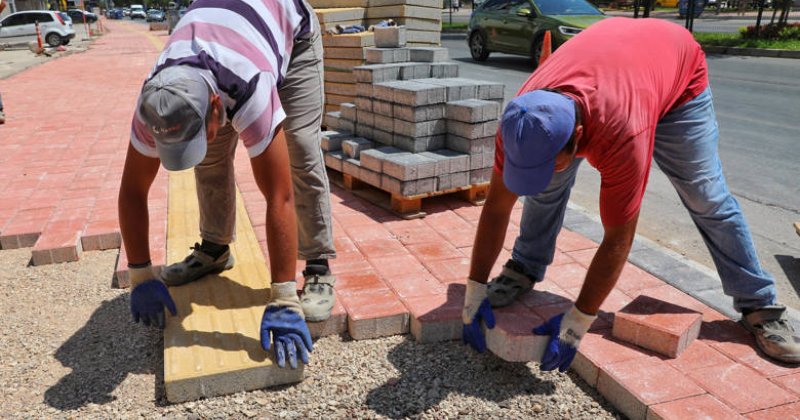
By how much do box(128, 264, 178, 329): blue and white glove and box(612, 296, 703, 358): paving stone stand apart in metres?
2.05

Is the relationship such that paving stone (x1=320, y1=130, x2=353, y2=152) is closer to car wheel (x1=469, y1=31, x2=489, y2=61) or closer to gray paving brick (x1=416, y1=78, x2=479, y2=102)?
gray paving brick (x1=416, y1=78, x2=479, y2=102)

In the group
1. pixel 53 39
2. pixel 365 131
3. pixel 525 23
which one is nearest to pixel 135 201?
pixel 365 131

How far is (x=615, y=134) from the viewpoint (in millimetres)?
2021

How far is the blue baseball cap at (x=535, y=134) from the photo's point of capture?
1.88 meters

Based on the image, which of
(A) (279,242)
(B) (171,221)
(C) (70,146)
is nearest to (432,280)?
(A) (279,242)

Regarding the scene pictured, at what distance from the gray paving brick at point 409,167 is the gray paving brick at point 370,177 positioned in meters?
A: 0.13

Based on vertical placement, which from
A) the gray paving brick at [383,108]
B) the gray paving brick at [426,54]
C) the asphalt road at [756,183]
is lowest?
the asphalt road at [756,183]

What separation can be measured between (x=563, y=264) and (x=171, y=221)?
2.53m

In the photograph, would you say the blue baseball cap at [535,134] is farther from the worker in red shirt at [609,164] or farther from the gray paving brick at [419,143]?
the gray paving brick at [419,143]

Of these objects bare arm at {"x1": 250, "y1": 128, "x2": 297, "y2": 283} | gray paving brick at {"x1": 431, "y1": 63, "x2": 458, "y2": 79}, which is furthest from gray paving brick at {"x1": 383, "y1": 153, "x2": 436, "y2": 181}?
bare arm at {"x1": 250, "y1": 128, "x2": 297, "y2": 283}

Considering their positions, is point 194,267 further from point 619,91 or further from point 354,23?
point 354,23

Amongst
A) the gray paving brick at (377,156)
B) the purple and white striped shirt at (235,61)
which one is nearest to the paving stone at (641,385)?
the purple and white striped shirt at (235,61)

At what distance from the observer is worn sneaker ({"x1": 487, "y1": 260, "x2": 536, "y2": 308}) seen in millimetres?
2923

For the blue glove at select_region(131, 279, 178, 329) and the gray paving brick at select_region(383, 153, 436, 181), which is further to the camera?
the gray paving brick at select_region(383, 153, 436, 181)
